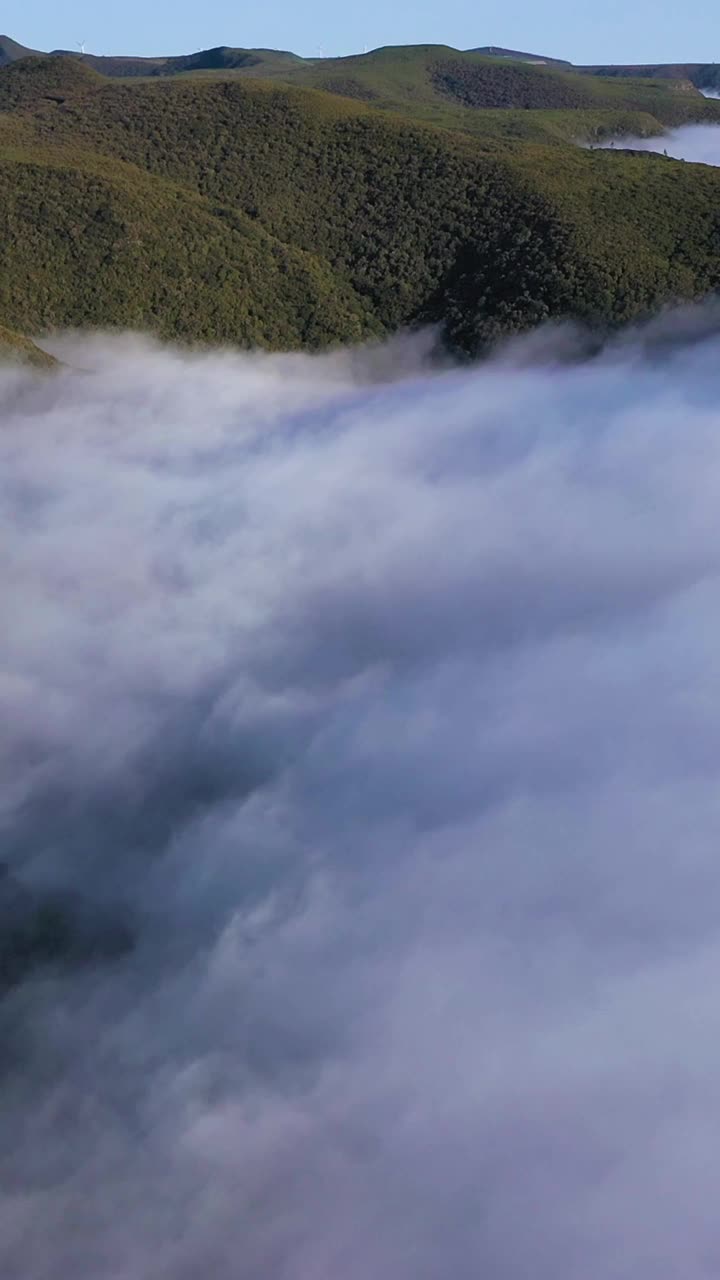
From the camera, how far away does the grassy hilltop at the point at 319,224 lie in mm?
125125

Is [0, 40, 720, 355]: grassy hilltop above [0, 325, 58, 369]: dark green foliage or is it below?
above

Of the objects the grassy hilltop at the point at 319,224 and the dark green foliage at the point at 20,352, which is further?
the grassy hilltop at the point at 319,224

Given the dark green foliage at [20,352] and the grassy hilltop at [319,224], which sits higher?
the grassy hilltop at [319,224]

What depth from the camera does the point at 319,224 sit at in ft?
475

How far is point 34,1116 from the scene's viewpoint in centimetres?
5597

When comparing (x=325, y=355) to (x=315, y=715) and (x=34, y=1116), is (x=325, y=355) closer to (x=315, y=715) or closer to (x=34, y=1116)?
(x=315, y=715)

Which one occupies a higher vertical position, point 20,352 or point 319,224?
point 319,224

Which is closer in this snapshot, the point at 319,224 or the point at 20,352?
the point at 20,352

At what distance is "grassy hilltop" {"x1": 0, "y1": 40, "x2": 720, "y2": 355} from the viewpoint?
411ft

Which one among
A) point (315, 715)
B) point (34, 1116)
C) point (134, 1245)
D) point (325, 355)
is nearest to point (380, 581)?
point (315, 715)

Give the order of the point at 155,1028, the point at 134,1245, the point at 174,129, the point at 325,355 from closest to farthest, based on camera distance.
→ the point at 134,1245
the point at 155,1028
the point at 325,355
the point at 174,129

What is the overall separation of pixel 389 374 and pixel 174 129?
4744cm

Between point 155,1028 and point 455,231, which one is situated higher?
point 455,231

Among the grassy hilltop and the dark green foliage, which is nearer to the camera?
the dark green foliage
